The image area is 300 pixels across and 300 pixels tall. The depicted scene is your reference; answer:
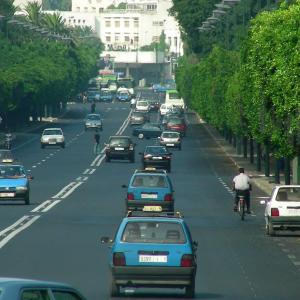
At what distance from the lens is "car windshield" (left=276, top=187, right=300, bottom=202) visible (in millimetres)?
38188

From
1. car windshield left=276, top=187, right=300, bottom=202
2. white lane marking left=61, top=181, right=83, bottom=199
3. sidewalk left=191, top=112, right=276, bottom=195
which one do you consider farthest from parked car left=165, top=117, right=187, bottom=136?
car windshield left=276, top=187, right=300, bottom=202

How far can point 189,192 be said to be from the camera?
196ft

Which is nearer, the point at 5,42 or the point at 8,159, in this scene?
the point at 8,159

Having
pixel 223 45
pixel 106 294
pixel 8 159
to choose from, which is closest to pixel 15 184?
pixel 8 159

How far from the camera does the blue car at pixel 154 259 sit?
22391mm

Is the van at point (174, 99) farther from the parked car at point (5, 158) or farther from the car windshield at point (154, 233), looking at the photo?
the car windshield at point (154, 233)

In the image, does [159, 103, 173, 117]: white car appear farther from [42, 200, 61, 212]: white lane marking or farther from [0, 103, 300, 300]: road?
[42, 200, 61, 212]: white lane marking

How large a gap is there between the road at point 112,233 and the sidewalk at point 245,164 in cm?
106

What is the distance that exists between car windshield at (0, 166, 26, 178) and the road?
991mm

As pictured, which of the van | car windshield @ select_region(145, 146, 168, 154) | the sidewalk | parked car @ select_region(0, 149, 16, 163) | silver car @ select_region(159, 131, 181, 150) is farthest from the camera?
the van

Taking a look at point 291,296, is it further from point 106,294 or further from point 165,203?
point 165,203

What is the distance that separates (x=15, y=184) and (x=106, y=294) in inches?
1079

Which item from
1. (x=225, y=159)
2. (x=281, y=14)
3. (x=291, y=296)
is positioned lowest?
(x=225, y=159)

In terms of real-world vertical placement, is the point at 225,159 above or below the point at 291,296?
below
